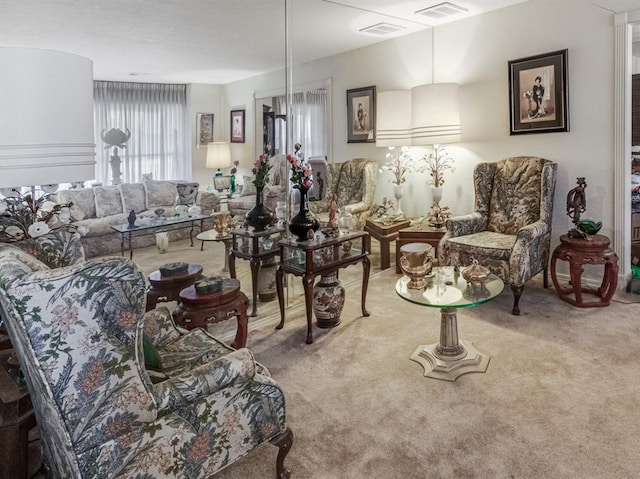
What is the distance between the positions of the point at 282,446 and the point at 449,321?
137 cm

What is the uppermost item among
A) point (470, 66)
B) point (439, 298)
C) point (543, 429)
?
point (470, 66)

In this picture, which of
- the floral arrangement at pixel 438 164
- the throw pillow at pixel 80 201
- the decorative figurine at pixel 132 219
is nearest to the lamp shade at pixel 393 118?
the floral arrangement at pixel 438 164

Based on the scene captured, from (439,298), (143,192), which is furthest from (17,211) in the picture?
(439,298)

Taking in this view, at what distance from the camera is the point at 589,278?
4.03 metres

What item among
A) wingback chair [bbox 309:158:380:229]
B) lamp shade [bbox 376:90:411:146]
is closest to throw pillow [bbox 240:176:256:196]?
wingback chair [bbox 309:158:380:229]

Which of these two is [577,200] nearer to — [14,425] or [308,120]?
[308,120]

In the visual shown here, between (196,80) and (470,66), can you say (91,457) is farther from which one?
(470,66)

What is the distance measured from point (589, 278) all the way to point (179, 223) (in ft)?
11.6

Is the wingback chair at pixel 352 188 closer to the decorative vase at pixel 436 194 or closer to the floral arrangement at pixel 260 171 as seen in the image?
the floral arrangement at pixel 260 171

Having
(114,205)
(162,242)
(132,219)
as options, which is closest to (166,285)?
(162,242)

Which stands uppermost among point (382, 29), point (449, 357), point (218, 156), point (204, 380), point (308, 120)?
point (382, 29)

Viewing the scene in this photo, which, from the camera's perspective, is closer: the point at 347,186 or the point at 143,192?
the point at 143,192

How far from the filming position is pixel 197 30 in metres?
3.25

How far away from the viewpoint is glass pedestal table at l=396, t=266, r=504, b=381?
2.53 metres
